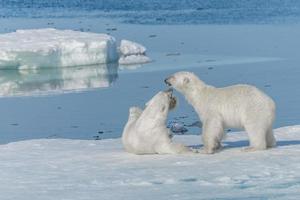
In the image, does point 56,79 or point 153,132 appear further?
point 56,79

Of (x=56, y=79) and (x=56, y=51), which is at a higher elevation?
(x=56, y=51)

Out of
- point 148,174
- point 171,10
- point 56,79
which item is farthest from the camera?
point 171,10

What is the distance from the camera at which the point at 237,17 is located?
29656mm

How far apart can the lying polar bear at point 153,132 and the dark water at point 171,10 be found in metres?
20.5

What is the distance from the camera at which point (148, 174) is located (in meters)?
5.87

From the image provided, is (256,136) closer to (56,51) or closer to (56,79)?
(56,79)


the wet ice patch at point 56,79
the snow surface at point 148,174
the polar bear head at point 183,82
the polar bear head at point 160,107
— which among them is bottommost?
the wet ice patch at point 56,79

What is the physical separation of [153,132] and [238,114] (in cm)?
73

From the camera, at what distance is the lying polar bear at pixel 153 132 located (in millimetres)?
6602

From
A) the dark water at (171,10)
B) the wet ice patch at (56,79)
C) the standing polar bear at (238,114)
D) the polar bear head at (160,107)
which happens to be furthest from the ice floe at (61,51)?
the standing polar bear at (238,114)

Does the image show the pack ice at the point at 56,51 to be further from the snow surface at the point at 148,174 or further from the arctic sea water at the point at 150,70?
the snow surface at the point at 148,174

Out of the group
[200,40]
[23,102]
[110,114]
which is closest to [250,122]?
[110,114]

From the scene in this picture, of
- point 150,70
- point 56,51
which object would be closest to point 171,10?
point 56,51

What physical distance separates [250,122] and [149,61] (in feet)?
39.4
